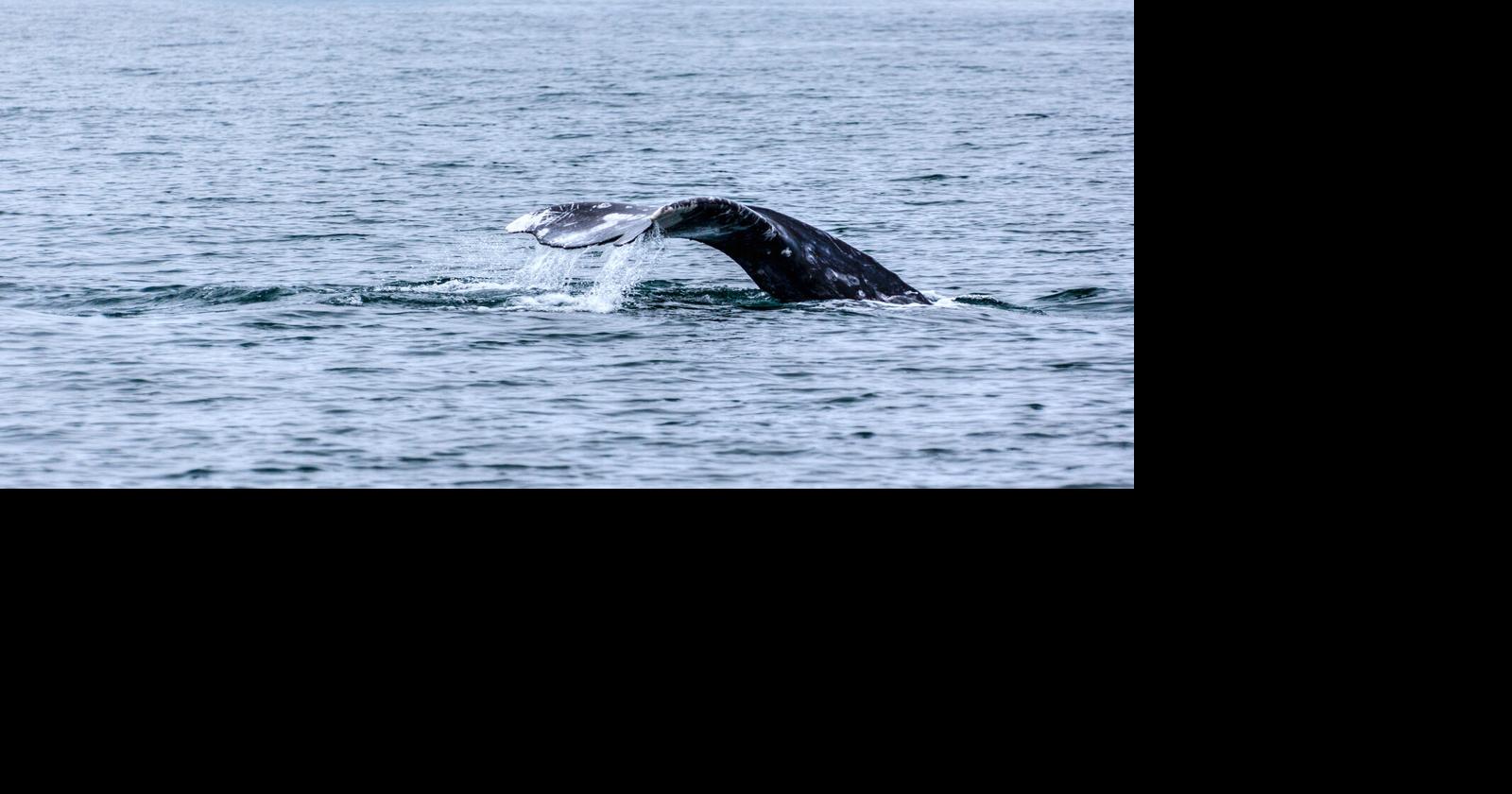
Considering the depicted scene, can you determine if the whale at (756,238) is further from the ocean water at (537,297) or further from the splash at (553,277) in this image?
the splash at (553,277)

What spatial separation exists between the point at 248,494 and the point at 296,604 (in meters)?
0.37

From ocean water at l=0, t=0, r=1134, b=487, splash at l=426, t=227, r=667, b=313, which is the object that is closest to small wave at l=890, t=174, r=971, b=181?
ocean water at l=0, t=0, r=1134, b=487

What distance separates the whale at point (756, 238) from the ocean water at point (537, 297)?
199 mm

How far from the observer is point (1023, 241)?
20.7m

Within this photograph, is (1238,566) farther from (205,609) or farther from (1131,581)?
(205,609)

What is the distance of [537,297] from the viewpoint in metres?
16.0

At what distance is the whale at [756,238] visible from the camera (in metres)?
11.6

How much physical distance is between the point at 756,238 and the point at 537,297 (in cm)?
239

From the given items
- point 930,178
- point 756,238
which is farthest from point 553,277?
point 930,178

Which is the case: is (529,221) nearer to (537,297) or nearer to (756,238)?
(756,238)

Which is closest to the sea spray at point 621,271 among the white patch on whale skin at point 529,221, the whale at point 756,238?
the whale at point 756,238

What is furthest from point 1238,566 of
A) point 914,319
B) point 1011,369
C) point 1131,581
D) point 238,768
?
point 914,319

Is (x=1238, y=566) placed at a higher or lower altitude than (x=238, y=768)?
higher

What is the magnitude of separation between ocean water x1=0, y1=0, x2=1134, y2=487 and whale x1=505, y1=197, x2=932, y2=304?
20cm
